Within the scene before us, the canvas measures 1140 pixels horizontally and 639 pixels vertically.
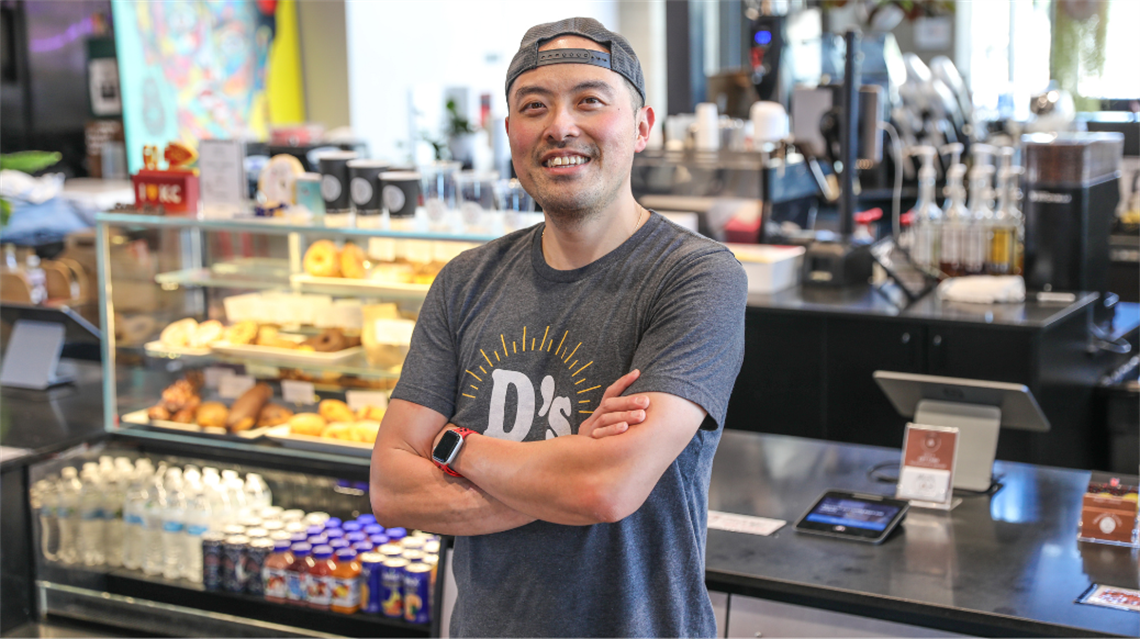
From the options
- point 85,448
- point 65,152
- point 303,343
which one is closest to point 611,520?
point 303,343

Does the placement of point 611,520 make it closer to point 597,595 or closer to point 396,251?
point 597,595

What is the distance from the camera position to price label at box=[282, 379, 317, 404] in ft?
9.54

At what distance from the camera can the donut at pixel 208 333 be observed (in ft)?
10.0

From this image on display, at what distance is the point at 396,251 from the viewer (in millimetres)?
2713

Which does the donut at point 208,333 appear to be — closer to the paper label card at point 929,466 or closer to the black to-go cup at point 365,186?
the black to-go cup at point 365,186

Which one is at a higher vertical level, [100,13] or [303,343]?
[100,13]

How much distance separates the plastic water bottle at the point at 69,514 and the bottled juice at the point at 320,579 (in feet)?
2.73

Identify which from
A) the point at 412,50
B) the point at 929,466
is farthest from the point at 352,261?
the point at 412,50

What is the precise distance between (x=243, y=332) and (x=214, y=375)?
0.60ft

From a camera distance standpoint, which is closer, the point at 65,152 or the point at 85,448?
the point at 85,448

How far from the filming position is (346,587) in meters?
2.68

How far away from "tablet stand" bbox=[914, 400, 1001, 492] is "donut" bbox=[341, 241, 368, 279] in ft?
4.69

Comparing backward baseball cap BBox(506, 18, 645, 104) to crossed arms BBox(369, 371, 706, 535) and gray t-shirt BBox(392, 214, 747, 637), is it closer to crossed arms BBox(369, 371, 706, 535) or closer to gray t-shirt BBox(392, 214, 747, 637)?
gray t-shirt BBox(392, 214, 747, 637)

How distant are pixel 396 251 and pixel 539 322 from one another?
1230 mm
